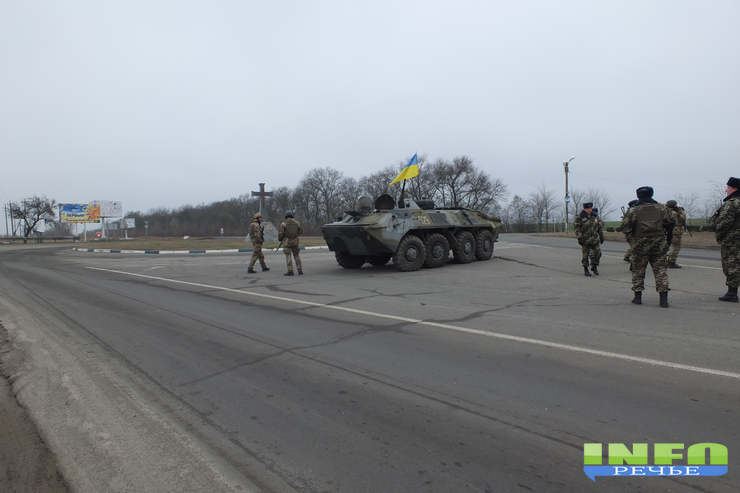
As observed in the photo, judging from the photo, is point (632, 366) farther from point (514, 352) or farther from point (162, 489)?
point (162, 489)

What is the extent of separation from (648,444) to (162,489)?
2744mm

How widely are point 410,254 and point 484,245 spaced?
3.72 m

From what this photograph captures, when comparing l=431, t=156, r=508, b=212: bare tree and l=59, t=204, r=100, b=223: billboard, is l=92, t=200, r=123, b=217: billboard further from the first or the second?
l=431, t=156, r=508, b=212: bare tree

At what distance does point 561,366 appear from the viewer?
13.7 ft

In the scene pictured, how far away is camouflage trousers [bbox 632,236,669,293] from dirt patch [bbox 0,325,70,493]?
23.5ft

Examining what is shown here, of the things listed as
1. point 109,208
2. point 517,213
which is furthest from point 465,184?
point 109,208

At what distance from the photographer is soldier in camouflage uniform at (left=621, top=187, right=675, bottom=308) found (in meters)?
6.82

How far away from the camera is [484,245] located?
1477 cm

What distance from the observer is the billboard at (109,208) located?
190 feet

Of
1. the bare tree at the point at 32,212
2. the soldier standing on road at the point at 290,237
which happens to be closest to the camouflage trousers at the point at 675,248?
the soldier standing on road at the point at 290,237

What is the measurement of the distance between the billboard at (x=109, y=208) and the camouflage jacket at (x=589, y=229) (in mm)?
60585

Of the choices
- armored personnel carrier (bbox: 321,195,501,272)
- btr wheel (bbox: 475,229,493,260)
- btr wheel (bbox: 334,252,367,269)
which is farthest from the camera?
btr wheel (bbox: 475,229,493,260)

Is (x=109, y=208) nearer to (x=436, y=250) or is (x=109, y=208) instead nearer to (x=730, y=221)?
(x=436, y=250)

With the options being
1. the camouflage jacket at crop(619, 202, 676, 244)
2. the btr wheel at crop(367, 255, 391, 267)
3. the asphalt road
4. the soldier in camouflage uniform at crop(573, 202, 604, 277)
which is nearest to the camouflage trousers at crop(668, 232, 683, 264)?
the soldier in camouflage uniform at crop(573, 202, 604, 277)
